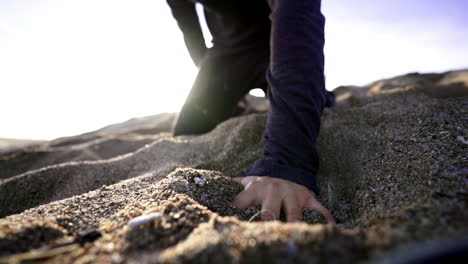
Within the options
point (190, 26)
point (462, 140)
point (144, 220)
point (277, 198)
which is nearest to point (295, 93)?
point (277, 198)

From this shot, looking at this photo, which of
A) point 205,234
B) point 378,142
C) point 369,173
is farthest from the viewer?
point 378,142

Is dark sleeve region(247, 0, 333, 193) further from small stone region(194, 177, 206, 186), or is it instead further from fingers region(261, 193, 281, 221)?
small stone region(194, 177, 206, 186)

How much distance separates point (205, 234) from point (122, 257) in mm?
181

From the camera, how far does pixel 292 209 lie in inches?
35.7

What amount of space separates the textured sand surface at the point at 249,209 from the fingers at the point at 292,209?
48 mm

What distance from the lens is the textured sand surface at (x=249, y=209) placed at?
0.47m

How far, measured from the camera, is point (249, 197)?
98 centimetres

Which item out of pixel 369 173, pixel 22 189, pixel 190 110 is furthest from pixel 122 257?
pixel 190 110

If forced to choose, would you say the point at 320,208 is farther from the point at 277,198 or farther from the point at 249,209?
the point at 249,209

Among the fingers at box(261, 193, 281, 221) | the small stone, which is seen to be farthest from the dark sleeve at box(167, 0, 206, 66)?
the fingers at box(261, 193, 281, 221)

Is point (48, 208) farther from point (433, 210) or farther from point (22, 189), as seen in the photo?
point (433, 210)

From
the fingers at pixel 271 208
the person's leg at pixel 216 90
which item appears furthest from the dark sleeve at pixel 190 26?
the fingers at pixel 271 208

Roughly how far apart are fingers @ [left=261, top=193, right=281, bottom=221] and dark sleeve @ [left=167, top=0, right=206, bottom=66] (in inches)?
109

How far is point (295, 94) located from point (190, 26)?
2444mm
